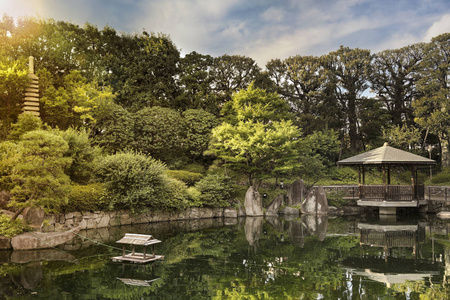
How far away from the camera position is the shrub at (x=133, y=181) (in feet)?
53.7

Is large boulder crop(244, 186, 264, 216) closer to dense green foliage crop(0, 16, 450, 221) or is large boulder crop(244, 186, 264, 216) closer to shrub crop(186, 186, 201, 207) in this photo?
dense green foliage crop(0, 16, 450, 221)

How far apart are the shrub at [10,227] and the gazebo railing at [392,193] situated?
1743 cm

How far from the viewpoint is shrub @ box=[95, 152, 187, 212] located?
53.7 ft

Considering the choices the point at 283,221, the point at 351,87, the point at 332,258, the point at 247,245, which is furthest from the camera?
the point at 351,87

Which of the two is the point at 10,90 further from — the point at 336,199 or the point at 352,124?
the point at 352,124

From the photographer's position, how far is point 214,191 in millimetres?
19719

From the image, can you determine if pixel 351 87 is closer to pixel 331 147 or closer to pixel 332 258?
pixel 331 147

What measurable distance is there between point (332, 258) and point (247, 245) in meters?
3.05

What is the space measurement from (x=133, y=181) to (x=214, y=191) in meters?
4.85

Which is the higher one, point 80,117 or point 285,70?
point 285,70

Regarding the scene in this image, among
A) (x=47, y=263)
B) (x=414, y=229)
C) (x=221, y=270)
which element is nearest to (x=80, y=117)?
(x=47, y=263)

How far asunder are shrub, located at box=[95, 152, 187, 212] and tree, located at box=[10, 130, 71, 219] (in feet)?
13.3

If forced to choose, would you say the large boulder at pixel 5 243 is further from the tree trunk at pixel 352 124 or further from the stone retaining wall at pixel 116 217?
the tree trunk at pixel 352 124

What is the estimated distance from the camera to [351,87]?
3381 centimetres
